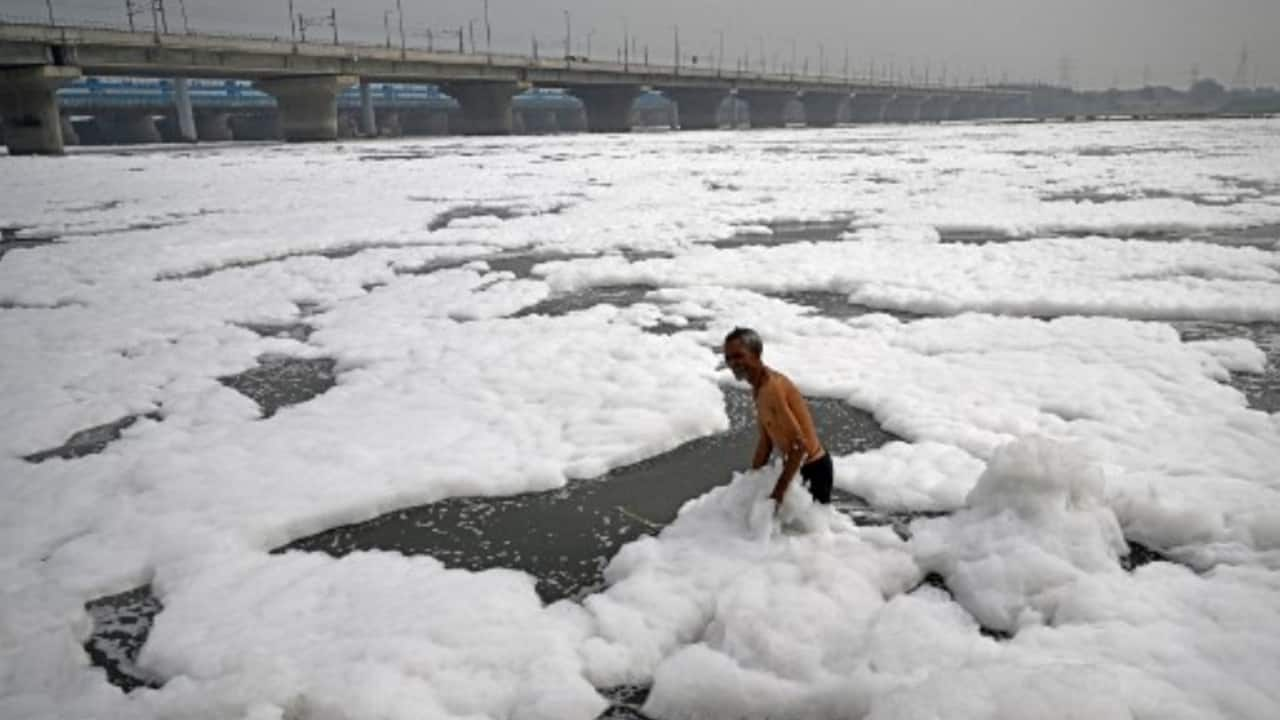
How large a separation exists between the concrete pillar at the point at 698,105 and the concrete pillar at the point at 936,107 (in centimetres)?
7945

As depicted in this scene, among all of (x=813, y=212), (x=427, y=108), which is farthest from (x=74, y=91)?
(x=813, y=212)

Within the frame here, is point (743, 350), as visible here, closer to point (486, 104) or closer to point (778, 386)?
point (778, 386)

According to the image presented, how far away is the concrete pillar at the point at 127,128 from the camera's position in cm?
8062

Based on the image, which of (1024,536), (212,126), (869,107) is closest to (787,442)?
(1024,536)

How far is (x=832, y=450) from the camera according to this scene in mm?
5148

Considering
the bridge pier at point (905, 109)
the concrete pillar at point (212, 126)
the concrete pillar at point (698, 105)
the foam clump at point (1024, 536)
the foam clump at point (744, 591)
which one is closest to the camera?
the foam clump at point (744, 591)

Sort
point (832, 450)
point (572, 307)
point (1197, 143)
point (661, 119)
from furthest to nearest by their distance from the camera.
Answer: point (661, 119) < point (1197, 143) < point (572, 307) < point (832, 450)

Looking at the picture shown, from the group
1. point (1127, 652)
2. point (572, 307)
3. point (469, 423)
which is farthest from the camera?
point (572, 307)

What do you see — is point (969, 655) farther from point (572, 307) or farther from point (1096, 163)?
point (1096, 163)

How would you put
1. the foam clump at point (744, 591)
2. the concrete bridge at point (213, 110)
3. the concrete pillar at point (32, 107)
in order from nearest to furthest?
1. the foam clump at point (744, 591)
2. the concrete pillar at point (32, 107)
3. the concrete bridge at point (213, 110)

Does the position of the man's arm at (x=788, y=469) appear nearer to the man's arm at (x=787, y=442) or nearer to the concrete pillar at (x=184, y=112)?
the man's arm at (x=787, y=442)

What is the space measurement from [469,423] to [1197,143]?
4206cm

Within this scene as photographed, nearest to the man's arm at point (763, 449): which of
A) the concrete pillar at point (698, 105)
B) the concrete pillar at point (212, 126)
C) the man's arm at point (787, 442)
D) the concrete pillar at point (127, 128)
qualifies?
the man's arm at point (787, 442)

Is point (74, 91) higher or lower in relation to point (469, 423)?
higher
